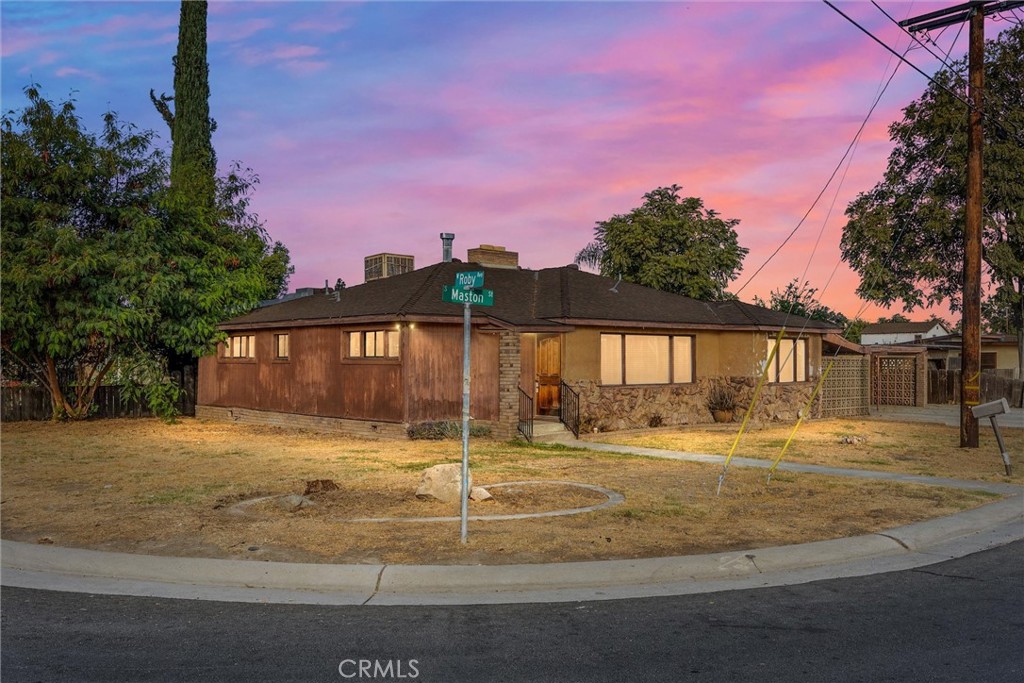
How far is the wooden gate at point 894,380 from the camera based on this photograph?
111ft

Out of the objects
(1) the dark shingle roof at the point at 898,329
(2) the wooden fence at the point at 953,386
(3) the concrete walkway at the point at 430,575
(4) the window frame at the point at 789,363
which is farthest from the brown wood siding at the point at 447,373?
(1) the dark shingle roof at the point at 898,329

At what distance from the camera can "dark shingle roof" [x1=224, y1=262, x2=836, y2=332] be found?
2111 centimetres

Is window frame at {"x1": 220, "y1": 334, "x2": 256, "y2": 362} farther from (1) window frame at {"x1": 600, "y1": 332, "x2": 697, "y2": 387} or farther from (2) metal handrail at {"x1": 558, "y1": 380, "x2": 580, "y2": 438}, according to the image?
(1) window frame at {"x1": 600, "y1": 332, "x2": 697, "y2": 387}

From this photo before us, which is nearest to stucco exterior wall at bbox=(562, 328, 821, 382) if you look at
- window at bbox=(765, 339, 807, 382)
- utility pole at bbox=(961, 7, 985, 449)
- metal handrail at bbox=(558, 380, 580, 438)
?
window at bbox=(765, 339, 807, 382)

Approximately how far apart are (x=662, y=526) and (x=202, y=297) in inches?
797

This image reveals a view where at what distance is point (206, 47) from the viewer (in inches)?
1435

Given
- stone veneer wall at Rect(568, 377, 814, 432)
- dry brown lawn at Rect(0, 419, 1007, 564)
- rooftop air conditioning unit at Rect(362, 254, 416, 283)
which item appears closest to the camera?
dry brown lawn at Rect(0, 419, 1007, 564)

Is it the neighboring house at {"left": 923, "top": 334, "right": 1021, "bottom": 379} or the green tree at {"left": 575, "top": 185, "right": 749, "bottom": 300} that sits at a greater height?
the green tree at {"left": 575, "top": 185, "right": 749, "bottom": 300}

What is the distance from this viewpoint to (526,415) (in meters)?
20.7

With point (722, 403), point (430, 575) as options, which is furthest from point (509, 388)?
point (430, 575)

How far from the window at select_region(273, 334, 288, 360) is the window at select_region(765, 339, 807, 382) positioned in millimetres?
15040

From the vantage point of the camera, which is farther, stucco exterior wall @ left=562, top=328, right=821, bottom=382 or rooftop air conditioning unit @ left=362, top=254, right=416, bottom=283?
rooftop air conditioning unit @ left=362, top=254, right=416, bottom=283

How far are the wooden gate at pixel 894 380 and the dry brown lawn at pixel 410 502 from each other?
54.3 feet

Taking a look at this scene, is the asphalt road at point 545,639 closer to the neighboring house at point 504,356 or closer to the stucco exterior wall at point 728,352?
the neighboring house at point 504,356
